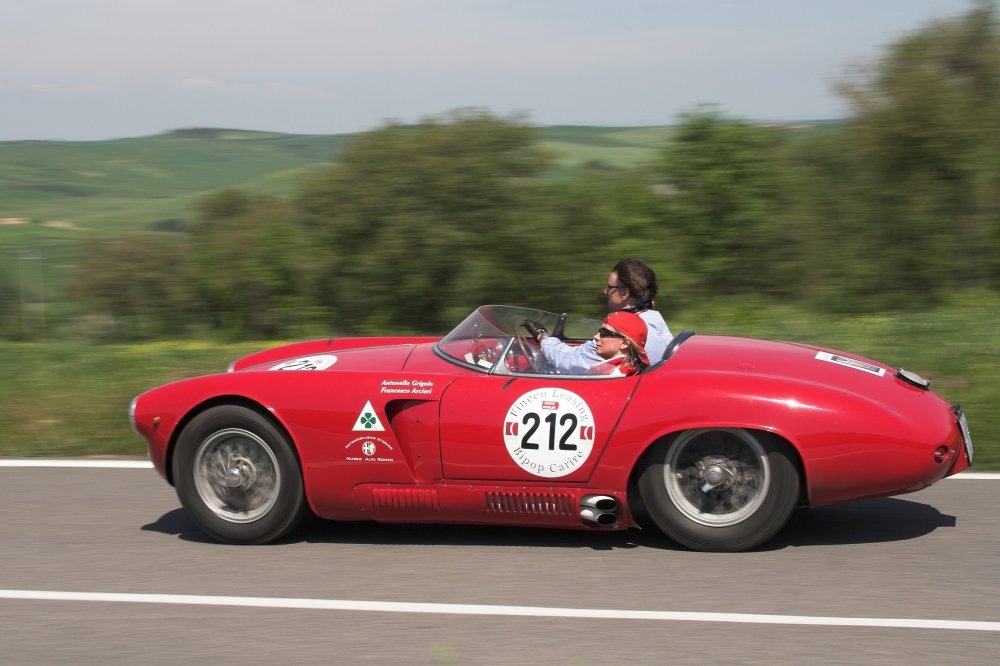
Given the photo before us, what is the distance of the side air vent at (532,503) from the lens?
4.98m

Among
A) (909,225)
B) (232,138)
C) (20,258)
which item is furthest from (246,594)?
(232,138)

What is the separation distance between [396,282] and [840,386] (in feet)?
31.6

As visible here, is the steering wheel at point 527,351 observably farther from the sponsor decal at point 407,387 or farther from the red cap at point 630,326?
the sponsor decal at point 407,387

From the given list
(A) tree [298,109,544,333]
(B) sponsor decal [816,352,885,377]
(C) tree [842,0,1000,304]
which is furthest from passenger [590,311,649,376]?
(C) tree [842,0,1000,304]

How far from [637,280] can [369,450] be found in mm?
1612

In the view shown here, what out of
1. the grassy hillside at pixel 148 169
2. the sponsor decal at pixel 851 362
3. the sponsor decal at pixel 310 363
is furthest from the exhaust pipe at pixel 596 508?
the grassy hillside at pixel 148 169

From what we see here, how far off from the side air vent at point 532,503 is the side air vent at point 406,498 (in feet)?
0.87

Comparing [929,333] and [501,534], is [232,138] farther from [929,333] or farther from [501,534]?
[501,534]

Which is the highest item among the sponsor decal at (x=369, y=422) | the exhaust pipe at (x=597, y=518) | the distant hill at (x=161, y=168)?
the distant hill at (x=161, y=168)

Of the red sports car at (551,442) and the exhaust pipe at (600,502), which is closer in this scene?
the red sports car at (551,442)

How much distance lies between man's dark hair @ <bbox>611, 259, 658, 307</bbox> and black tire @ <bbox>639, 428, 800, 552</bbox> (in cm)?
91

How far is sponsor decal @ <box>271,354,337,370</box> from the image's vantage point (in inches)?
217

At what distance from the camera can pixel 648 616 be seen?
164 inches

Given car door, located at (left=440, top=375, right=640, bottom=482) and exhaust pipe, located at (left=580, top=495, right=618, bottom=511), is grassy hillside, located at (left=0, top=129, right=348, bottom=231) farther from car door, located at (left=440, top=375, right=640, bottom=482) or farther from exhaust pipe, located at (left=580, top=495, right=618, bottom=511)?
exhaust pipe, located at (left=580, top=495, right=618, bottom=511)
